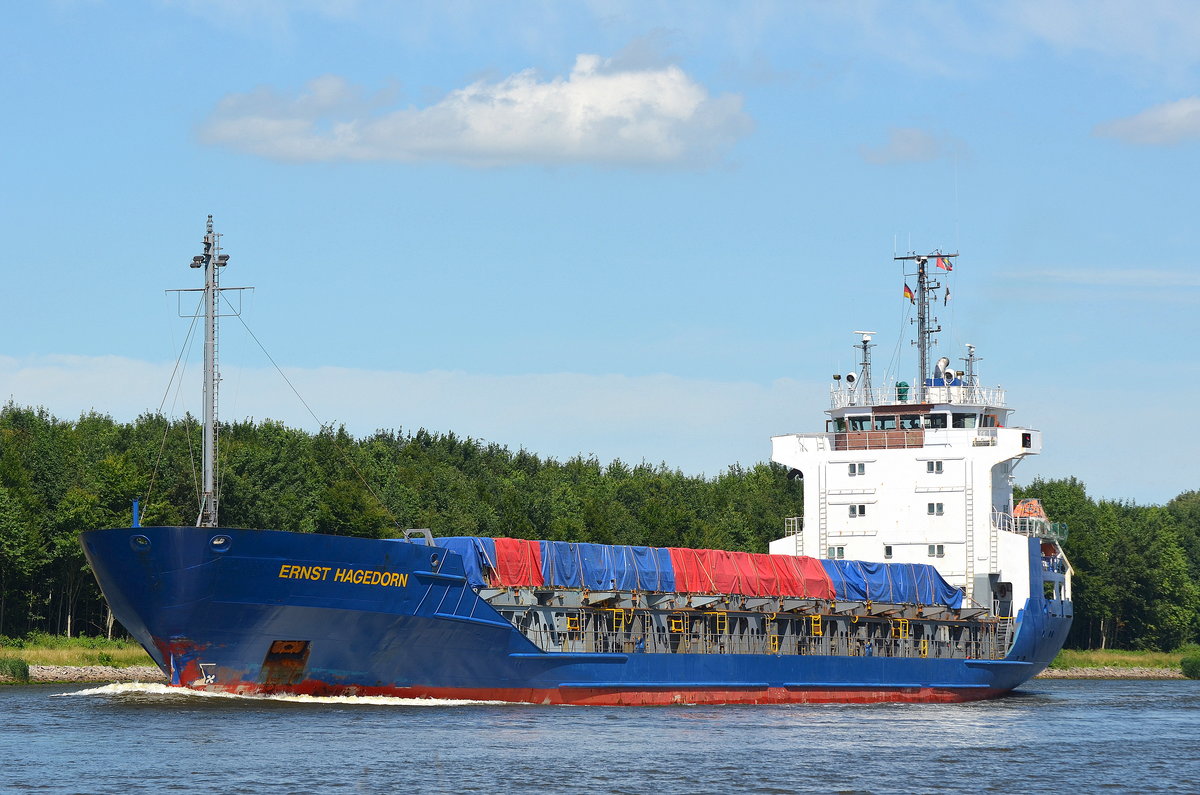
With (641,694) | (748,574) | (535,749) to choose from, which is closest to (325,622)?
(535,749)

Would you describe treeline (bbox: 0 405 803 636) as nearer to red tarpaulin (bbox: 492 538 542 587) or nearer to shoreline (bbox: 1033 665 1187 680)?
red tarpaulin (bbox: 492 538 542 587)

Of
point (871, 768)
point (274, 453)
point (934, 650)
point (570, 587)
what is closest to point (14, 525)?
point (274, 453)

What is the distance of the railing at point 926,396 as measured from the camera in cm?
5666

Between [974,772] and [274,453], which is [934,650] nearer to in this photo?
[974,772]

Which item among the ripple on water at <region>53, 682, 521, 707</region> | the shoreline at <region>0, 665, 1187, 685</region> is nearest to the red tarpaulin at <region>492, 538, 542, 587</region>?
the ripple on water at <region>53, 682, 521, 707</region>

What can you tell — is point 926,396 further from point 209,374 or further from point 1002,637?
point 209,374

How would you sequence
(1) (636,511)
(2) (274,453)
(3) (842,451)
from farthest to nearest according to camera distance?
1. (1) (636,511)
2. (2) (274,453)
3. (3) (842,451)

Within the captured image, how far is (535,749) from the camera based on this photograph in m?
32.9

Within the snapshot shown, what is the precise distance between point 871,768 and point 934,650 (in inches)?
857

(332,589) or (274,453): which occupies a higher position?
(274,453)

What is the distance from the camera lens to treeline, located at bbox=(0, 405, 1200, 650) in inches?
2800

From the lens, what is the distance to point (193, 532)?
120 feet

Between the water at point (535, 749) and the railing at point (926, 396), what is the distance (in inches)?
584

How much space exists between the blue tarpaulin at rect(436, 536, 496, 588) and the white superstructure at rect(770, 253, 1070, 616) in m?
18.3
